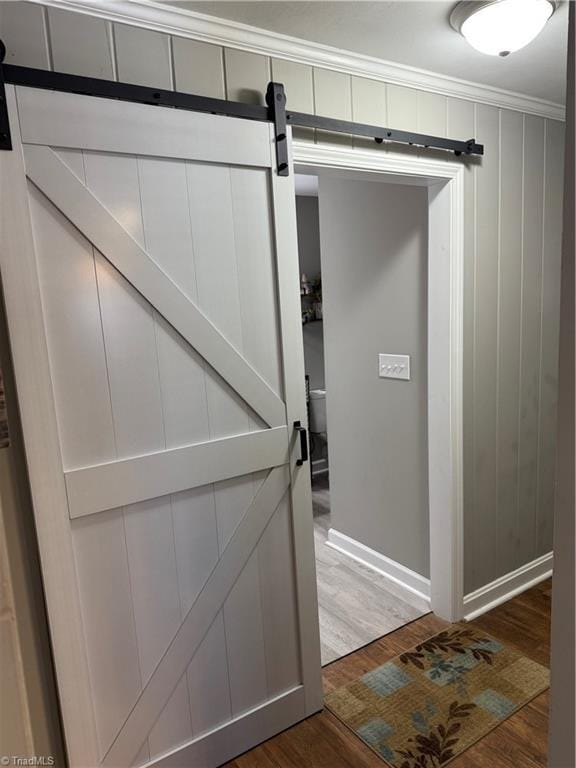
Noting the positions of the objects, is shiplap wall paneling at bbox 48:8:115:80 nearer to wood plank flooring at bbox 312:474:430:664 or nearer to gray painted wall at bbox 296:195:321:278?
wood plank flooring at bbox 312:474:430:664

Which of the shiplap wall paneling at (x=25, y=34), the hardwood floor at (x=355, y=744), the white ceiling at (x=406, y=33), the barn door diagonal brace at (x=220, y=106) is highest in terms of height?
the white ceiling at (x=406, y=33)

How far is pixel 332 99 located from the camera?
1803 millimetres

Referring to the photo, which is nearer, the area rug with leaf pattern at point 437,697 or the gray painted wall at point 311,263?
the area rug with leaf pattern at point 437,697

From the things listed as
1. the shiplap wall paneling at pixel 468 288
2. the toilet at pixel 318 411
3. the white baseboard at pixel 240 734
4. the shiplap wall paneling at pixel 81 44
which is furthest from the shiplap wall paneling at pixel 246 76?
the toilet at pixel 318 411

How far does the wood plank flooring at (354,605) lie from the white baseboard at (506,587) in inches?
8.7

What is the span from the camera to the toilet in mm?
4242

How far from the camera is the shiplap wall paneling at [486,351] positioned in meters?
2.27

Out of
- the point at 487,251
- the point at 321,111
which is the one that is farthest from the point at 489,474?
the point at 321,111

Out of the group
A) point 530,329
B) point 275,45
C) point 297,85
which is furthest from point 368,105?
point 530,329

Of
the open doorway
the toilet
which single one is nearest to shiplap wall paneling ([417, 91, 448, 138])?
the open doorway

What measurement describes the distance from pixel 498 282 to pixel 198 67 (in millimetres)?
1595

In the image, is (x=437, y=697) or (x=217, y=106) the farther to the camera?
(x=437, y=697)

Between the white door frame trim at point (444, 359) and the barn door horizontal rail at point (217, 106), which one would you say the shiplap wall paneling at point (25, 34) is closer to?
the barn door horizontal rail at point (217, 106)

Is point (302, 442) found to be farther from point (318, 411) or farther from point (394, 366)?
point (318, 411)
